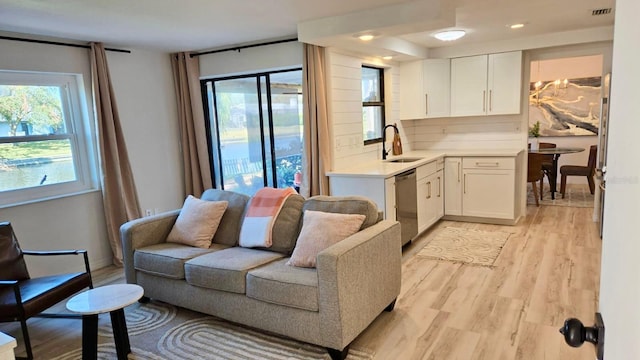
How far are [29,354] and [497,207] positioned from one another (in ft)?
15.6

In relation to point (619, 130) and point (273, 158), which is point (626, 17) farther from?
point (273, 158)

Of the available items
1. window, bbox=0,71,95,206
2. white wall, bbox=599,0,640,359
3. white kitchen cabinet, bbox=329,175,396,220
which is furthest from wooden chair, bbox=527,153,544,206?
white wall, bbox=599,0,640,359

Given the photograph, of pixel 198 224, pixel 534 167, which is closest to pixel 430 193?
pixel 534 167

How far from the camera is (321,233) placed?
9.24 feet

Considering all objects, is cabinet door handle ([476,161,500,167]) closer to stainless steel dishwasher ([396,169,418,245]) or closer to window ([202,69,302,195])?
stainless steel dishwasher ([396,169,418,245])

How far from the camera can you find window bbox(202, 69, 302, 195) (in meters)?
4.86

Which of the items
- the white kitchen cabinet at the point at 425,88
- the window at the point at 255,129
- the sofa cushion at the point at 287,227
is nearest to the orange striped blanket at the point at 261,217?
the sofa cushion at the point at 287,227

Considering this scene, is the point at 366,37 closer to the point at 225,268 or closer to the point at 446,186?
the point at 225,268

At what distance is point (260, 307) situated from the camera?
2.71m

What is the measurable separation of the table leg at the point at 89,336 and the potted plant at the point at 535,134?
24.0 ft

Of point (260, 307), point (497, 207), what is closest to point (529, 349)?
point (260, 307)

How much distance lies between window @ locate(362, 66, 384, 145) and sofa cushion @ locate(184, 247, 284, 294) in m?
2.45

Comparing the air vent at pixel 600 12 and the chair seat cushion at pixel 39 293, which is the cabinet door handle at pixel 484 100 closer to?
the air vent at pixel 600 12

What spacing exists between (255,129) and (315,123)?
1111 mm
